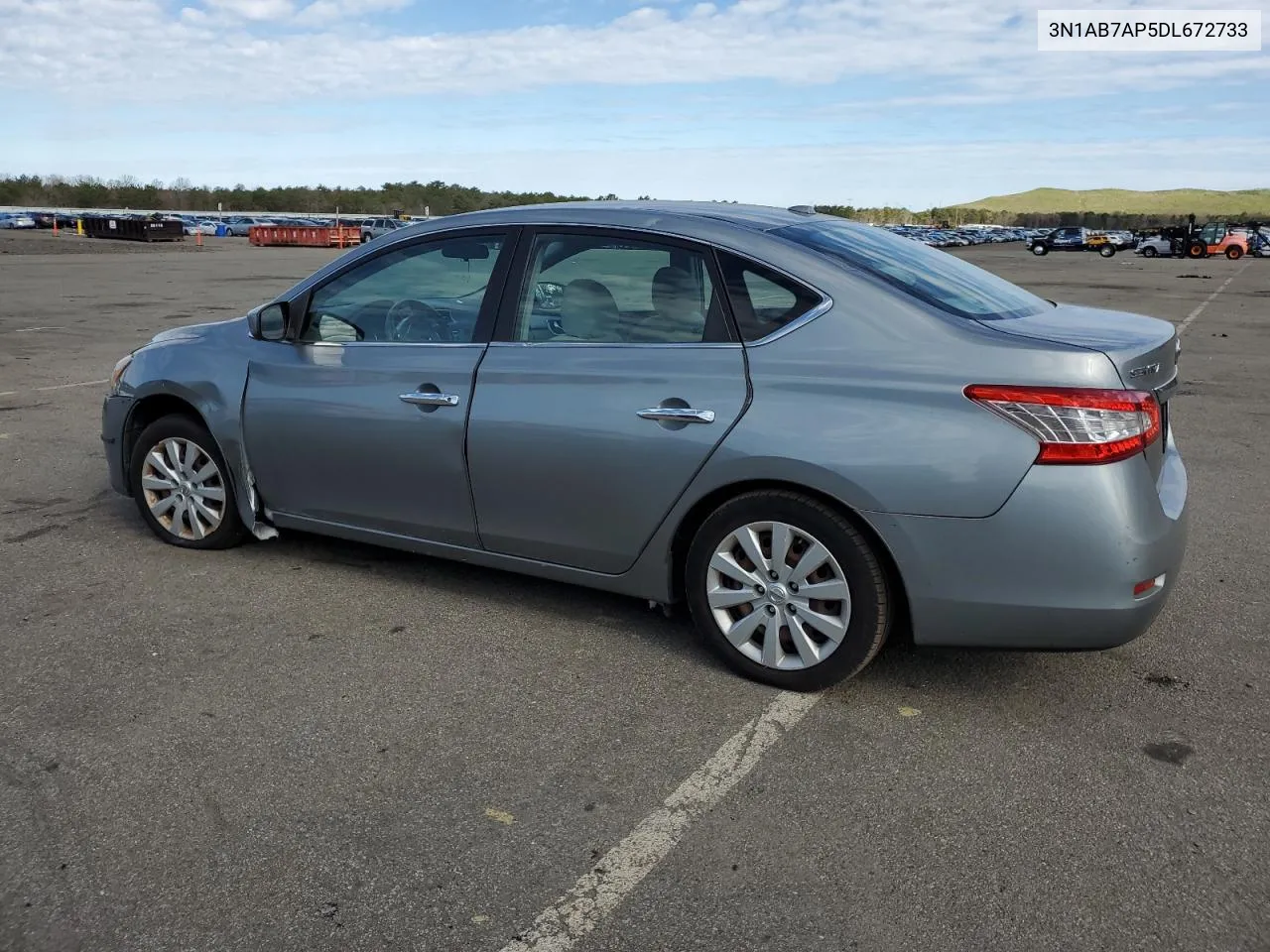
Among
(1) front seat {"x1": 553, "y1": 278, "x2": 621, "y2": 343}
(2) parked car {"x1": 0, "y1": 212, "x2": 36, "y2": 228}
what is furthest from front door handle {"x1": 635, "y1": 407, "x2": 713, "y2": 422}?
(2) parked car {"x1": 0, "y1": 212, "x2": 36, "y2": 228}

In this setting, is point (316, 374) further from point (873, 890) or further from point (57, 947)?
point (873, 890)

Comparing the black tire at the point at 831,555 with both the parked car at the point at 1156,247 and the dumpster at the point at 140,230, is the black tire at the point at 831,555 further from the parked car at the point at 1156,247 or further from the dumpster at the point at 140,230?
the dumpster at the point at 140,230

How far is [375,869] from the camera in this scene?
9.48 feet

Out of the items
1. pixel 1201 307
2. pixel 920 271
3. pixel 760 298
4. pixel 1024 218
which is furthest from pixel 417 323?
pixel 1024 218

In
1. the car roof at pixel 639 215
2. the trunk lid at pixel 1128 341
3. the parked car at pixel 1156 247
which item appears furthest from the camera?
the parked car at pixel 1156 247

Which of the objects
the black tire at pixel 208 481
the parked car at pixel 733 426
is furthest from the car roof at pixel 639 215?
the black tire at pixel 208 481

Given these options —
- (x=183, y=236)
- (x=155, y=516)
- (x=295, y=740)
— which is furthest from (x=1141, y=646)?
(x=183, y=236)

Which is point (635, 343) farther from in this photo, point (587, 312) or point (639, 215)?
point (639, 215)

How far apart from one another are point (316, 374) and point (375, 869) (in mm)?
2558

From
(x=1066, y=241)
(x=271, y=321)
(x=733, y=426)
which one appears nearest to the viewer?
(x=733, y=426)

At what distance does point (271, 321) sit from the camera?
501cm

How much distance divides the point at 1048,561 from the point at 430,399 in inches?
95.3

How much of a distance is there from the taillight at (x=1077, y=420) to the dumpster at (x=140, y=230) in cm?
6306

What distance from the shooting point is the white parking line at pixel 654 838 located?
2.65 metres
